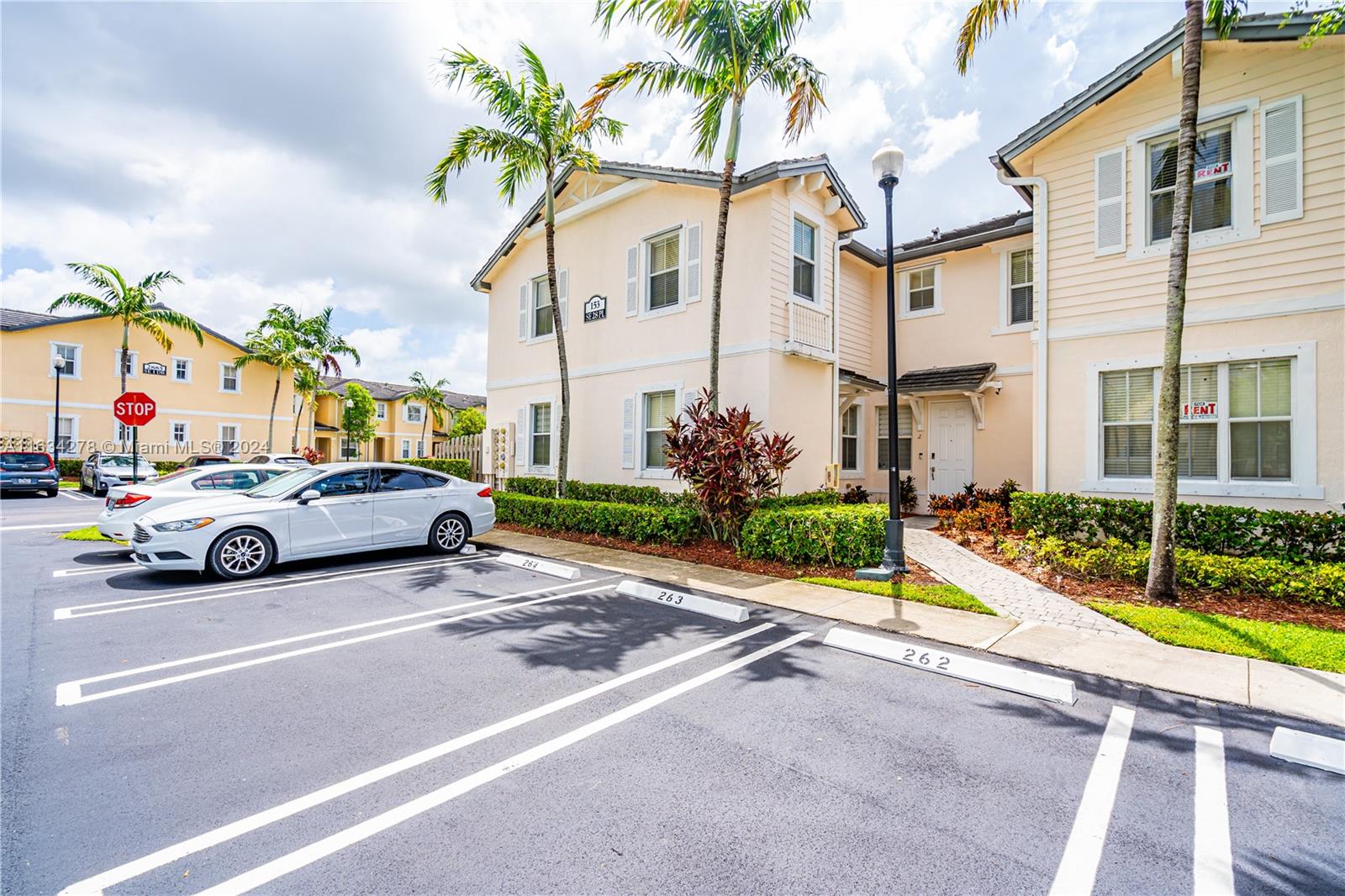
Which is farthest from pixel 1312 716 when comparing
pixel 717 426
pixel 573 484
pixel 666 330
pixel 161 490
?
pixel 161 490

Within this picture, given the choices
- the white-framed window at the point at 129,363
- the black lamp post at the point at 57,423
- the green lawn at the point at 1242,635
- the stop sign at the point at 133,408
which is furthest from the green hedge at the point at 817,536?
the white-framed window at the point at 129,363

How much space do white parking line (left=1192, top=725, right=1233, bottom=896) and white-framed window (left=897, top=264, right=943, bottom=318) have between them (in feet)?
41.2

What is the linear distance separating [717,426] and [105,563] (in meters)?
9.64

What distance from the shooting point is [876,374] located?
15.5 m

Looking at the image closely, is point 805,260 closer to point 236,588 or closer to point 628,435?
point 628,435

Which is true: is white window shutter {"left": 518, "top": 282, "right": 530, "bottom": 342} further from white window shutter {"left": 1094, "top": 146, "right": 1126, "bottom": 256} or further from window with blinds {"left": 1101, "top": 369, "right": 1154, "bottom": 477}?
window with blinds {"left": 1101, "top": 369, "right": 1154, "bottom": 477}

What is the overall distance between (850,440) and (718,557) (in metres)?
6.78

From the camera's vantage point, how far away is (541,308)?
15.8 meters

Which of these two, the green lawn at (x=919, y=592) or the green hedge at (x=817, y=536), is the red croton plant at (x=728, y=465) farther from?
the green lawn at (x=919, y=592)

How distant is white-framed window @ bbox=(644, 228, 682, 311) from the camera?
12.5 meters

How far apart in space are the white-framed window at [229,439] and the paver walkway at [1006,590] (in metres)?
36.1

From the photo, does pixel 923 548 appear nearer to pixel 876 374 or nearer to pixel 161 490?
pixel 876 374

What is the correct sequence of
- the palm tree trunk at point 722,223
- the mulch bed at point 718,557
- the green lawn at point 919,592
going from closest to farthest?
the green lawn at point 919,592
the mulch bed at point 718,557
the palm tree trunk at point 722,223

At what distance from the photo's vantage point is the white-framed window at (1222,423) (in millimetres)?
7707
